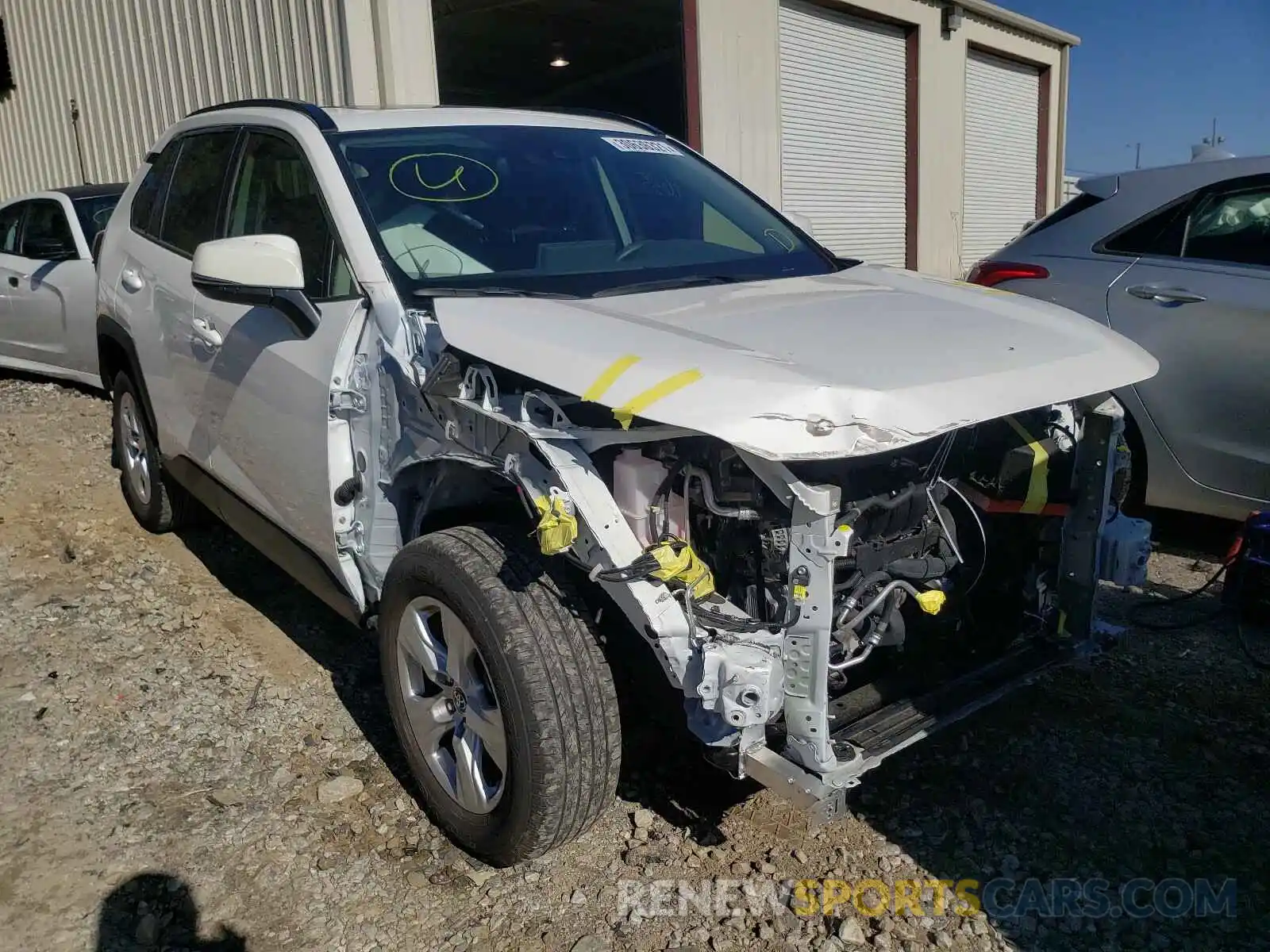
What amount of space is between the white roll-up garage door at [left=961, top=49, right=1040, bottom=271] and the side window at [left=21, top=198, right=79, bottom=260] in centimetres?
1140

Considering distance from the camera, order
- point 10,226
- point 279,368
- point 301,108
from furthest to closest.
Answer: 1. point 10,226
2. point 301,108
3. point 279,368

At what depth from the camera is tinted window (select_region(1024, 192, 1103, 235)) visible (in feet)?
15.8

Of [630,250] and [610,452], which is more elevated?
[630,250]

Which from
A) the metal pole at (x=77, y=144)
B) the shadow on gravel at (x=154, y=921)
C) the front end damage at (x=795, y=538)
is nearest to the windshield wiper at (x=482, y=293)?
the front end damage at (x=795, y=538)

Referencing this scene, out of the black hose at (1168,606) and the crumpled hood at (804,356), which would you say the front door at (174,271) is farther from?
the black hose at (1168,606)

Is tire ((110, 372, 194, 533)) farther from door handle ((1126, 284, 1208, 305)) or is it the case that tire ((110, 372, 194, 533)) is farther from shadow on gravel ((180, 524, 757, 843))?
door handle ((1126, 284, 1208, 305))

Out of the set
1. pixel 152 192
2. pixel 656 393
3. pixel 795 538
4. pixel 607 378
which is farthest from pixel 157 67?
pixel 795 538

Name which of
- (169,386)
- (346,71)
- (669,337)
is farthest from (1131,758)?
(346,71)

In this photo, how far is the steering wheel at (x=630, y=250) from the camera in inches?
124

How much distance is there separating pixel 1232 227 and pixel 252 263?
3.74 m

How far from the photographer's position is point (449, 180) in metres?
3.21

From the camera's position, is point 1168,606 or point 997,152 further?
point 997,152

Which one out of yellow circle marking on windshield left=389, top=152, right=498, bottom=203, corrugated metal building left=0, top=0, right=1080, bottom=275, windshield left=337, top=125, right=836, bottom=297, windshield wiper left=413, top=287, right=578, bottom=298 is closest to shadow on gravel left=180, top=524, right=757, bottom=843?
windshield wiper left=413, top=287, right=578, bottom=298

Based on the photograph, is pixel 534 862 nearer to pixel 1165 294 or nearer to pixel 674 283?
pixel 674 283
